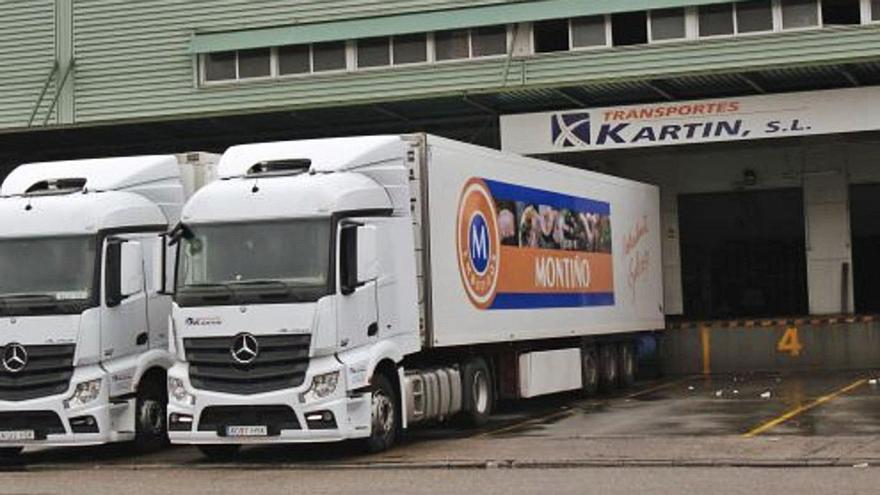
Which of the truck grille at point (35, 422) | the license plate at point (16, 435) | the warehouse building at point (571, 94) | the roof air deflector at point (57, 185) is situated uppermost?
the warehouse building at point (571, 94)

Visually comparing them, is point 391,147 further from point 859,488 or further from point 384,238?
point 859,488

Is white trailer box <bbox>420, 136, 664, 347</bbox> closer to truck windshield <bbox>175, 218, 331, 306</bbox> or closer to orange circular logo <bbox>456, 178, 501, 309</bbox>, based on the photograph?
orange circular logo <bbox>456, 178, 501, 309</bbox>

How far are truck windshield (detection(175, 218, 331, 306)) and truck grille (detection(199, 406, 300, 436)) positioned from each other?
1.17 metres

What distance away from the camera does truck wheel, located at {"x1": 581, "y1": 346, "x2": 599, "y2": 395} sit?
69.4ft

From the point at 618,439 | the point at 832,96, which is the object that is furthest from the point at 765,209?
the point at 618,439

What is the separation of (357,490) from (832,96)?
15608 millimetres

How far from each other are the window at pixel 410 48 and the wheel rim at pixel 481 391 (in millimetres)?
14272

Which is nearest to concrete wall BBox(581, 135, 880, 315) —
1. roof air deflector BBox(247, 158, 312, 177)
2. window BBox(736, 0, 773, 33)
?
window BBox(736, 0, 773, 33)

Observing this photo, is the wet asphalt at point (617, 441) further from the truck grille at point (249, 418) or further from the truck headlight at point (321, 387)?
the truck headlight at point (321, 387)

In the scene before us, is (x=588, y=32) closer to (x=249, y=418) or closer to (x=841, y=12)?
(x=841, y=12)

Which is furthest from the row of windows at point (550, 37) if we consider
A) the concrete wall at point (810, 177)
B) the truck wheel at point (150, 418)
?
the truck wheel at point (150, 418)

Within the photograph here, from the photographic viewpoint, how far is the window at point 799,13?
90.4ft

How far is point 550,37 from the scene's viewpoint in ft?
96.4

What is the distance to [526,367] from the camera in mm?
18453
